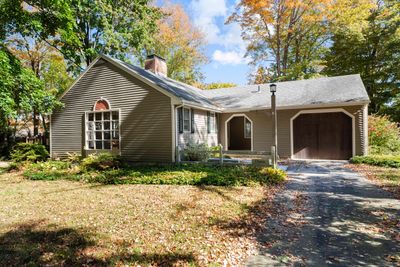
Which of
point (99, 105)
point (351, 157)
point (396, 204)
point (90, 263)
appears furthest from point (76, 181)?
point (351, 157)

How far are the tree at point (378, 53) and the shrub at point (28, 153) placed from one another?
2366cm

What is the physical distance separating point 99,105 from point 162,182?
6137 mm

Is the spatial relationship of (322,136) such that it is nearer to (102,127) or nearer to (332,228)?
(332,228)

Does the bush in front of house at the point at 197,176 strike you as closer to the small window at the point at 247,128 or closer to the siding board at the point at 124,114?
the siding board at the point at 124,114

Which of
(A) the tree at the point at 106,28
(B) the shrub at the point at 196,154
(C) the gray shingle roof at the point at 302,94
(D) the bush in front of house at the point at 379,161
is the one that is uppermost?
(A) the tree at the point at 106,28

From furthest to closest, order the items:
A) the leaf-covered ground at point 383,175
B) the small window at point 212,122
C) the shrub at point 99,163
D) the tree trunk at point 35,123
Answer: the tree trunk at point 35,123, the small window at point 212,122, the shrub at point 99,163, the leaf-covered ground at point 383,175

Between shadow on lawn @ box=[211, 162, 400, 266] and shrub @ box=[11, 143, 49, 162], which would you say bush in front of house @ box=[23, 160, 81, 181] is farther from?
Result: shadow on lawn @ box=[211, 162, 400, 266]

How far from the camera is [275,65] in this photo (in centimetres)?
2564

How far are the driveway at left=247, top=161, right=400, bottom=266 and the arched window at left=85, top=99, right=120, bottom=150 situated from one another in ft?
27.3

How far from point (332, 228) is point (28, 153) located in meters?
13.6

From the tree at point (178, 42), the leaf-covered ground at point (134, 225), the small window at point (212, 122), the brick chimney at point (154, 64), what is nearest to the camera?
the leaf-covered ground at point (134, 225)

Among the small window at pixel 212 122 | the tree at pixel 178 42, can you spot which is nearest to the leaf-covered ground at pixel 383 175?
the small window at pixel 212 122

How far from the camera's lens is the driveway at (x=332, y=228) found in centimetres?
351

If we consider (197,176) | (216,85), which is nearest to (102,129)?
(197,176)
